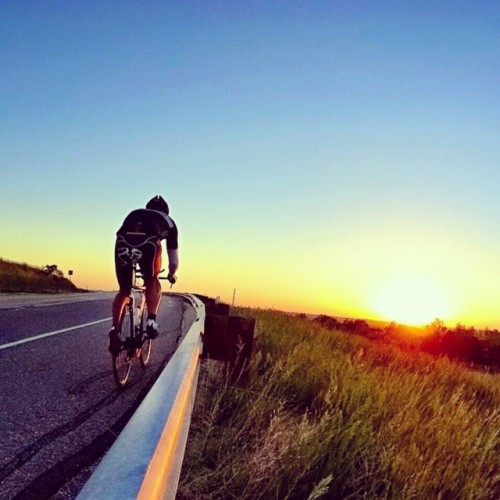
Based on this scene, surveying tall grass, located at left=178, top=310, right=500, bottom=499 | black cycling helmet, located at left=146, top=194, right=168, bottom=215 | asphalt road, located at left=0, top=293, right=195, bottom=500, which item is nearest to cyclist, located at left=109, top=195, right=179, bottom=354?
black cycling helmet, located at left=146, top=194, right=168, bottom=215

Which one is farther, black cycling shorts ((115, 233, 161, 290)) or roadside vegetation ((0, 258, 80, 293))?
roadside vegetation ((0, 258, 80, 293))

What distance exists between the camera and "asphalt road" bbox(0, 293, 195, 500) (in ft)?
10.8

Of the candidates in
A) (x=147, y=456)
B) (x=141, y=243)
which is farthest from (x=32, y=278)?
(x=147, y=456)

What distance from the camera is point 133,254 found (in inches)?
236

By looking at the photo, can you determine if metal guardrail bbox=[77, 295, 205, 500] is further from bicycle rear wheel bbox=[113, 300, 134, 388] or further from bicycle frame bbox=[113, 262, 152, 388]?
bicycle frame bbox=[113, 262, 152, 388]

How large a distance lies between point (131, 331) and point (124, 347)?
330 mm

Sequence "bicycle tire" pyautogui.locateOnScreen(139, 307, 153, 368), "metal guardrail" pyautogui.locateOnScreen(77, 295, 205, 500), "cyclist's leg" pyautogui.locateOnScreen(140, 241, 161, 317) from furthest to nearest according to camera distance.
A: "bicycle tire" pyautogui.locateOnScreen(139, 307, 153, 368)
"cyclist's leg" pyautogui.locateOnScreen(140, 241, 161, 317)
"metal guardrail" pyautogui.locateOnScreen(77, 295, 205, 500)

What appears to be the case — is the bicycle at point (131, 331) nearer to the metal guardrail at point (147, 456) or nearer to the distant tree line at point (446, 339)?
the metal guardrail at point (147, 456)

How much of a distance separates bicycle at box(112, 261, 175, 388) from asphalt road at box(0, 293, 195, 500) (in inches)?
7.3

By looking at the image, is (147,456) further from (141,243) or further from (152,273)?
(152,273)

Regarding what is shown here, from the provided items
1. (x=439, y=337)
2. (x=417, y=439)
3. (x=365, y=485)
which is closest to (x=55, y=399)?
(x=365, y=485)

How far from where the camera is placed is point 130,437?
1.83 metres

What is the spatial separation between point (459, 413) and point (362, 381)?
1.06 meters

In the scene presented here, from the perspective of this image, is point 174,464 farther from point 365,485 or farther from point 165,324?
point 165,324
